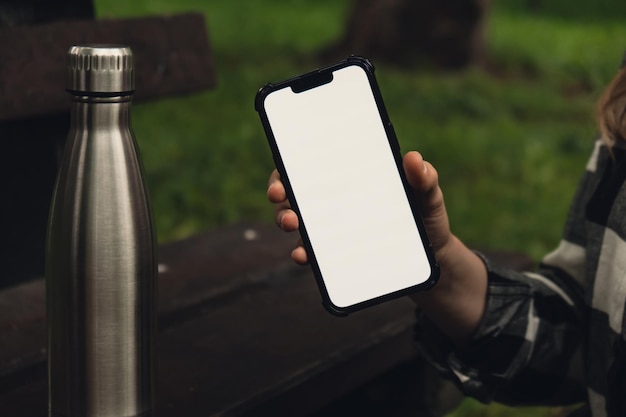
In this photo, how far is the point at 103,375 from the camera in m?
1.16

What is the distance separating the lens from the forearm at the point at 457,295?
5.14ft

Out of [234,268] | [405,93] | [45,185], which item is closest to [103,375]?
[234,268]

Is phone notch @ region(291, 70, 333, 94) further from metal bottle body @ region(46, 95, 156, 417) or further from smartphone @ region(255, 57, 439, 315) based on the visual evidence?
metal bottle body @ region(46, 95, 156, 417)

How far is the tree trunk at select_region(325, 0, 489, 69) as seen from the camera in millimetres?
8328

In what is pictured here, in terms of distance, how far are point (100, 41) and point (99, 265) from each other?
1.22 meters

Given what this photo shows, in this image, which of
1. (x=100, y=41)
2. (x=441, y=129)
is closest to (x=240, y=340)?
(x=100, y=41)

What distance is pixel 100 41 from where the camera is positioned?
2260 millimetres

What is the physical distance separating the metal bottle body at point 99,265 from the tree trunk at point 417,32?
7275 mm

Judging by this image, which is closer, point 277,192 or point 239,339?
point 277,192

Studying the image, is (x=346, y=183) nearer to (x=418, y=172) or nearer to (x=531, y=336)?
(x=418, y=172)

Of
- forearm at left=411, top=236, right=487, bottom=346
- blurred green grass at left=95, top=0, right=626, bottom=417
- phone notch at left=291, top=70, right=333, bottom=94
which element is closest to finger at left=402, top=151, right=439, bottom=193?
phone notch at left=291, top=70, right=333, bottom=94

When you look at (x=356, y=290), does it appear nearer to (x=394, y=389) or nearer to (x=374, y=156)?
(x=374, y=156)

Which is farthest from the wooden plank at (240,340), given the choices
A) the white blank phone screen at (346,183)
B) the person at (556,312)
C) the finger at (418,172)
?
the finger at (418,172)

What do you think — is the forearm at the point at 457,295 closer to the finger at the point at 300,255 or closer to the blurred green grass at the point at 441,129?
the finger at the point at 300,255
